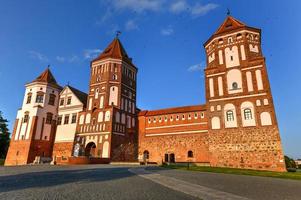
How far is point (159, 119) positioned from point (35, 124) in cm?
2276

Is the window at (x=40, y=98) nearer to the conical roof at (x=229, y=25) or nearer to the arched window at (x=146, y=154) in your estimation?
the arched window at (x=146, y=154)

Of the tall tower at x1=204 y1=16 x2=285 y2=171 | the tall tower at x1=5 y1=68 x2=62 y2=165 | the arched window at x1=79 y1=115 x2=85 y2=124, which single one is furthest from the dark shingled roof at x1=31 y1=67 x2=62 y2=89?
the tall tower at x1=204 y1=16 x2=285 y2=171

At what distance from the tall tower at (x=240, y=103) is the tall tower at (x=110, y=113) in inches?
597

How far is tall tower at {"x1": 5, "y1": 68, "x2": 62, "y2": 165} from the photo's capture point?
34750 millimetres

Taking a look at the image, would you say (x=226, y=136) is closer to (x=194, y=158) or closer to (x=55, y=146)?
(x=194, y=158)

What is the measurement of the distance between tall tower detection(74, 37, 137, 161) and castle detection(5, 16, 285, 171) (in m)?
0.17

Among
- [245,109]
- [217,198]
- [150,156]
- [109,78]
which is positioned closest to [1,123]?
[109,78]

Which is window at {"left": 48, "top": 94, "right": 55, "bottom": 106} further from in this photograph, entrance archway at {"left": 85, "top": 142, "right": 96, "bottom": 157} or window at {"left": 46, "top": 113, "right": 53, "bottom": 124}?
entrance archway at {"left": 85, "top": 142, "right": 96, "bottom": 157}

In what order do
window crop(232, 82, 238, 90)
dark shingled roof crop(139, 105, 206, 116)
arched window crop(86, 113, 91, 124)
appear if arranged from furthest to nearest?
arched window crop(86, 113, 91, 124) → dark shingled roof crop(139, 105, 206, 116) → window crop(232, 82, 238, 90)

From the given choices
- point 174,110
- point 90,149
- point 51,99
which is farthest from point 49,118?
point 174,110

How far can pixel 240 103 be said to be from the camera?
2455cm

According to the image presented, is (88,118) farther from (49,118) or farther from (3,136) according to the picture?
(3,136)

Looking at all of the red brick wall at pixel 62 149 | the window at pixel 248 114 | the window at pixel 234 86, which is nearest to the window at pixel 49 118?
the red brick wall at pixel 62 149

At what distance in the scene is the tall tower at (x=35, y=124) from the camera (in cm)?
3475
